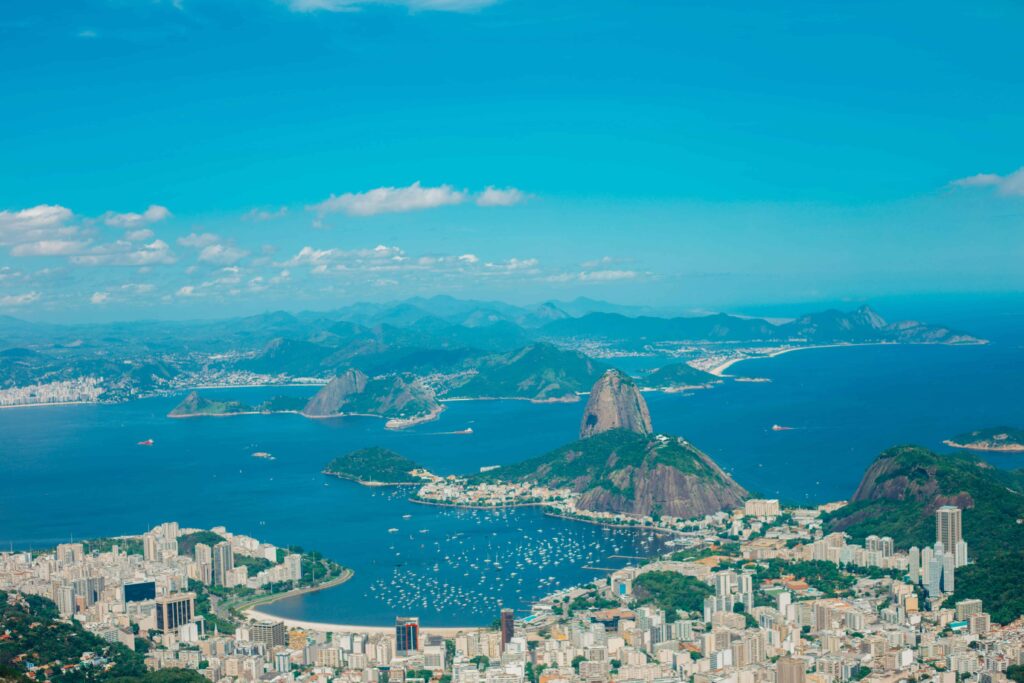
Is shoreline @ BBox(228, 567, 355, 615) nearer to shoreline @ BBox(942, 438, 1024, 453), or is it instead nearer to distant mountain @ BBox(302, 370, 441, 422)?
shoreline @ BBox(942, 438, 1024, 453)

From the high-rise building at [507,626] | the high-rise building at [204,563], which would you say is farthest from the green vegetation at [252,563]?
the high-rise building at [507,626]

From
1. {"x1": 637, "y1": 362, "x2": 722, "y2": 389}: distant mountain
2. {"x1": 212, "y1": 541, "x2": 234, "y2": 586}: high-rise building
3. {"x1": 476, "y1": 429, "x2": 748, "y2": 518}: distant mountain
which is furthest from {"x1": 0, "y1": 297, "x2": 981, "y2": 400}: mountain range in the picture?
{"x1": 212, "y1": 541, "x2": 234, "y2": 586}: high-rise building

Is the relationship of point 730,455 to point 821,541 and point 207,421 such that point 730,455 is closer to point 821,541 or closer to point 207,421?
point 821,541

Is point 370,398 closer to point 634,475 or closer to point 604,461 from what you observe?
point 604,461

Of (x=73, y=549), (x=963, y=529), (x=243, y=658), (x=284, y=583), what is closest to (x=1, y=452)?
(x=73, y=549)

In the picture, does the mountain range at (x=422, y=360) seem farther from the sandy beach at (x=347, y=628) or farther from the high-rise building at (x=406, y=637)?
the high-rise building at (x=406, y=637)
